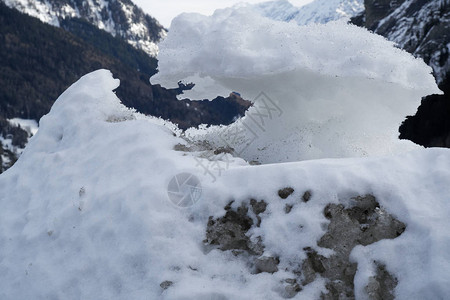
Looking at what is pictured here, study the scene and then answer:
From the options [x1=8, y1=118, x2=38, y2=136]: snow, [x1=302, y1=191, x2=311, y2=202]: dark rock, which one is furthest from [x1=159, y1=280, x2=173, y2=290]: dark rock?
[x1=8, y1=118, x2=38, y2=136]: snow

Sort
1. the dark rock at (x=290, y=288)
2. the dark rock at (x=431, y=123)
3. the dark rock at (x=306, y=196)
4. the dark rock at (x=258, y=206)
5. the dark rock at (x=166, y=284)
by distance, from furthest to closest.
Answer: the dark rock at (x=431, y=123) < the dark rock at (x=258, y=206) < the dark rock at (x=306, y=196) < the dark rock at (x=166, y=284) < the dark rock at (x=290, y=288)

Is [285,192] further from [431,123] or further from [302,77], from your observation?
[431,123]

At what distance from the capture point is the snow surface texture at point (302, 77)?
17.5 ft

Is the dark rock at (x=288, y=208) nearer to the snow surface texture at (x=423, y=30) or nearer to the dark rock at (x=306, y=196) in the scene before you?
the dark rock at (x=306, y=196)

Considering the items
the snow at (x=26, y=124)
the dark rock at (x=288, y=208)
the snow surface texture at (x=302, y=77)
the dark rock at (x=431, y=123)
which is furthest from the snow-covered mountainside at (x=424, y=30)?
the snow at (x=26, y=124)

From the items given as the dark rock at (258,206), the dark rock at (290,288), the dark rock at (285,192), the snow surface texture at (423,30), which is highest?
the dark rock at (285,192)

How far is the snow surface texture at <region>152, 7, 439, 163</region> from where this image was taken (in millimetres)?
5328

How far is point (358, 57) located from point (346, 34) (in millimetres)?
568

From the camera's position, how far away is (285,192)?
13.1ft

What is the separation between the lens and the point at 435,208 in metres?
3.60

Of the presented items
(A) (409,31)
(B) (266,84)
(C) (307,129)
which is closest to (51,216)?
(B) (266,84)

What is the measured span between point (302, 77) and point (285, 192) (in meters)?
2.43

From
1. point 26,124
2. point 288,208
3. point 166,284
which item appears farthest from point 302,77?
point 26,124

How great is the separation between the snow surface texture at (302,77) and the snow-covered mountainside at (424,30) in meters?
13.0
